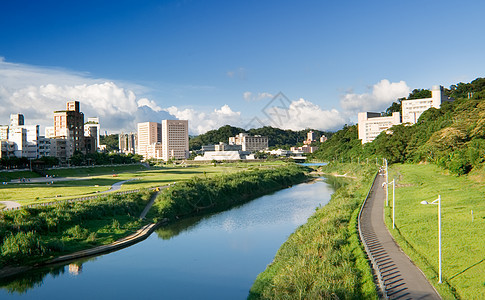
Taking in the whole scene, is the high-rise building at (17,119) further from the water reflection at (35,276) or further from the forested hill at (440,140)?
the water reflection at (35,276)

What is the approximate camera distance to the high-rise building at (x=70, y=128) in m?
101

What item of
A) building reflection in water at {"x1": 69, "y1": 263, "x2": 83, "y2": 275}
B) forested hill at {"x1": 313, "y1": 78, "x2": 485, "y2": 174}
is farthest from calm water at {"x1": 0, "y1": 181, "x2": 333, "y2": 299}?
forested hill at {"x1": 313, "y1": 78, "x2": 485, "y2": 174}

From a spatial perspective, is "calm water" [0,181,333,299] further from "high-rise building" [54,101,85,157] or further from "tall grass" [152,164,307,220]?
"high-rise building" [54,101,85,157]

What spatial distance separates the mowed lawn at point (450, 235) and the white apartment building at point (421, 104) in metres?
83.4

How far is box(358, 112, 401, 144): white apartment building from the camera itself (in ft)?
396

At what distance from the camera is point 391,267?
660 inches

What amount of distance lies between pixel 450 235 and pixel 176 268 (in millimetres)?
16459

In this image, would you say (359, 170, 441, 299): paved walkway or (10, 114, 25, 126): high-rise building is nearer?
(359, 170, 441, 299): paved walkway

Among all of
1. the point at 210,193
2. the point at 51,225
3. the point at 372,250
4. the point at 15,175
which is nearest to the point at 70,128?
the point at 15,175

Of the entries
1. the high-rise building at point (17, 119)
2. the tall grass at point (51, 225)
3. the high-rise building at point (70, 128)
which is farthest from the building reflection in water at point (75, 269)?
the high-rise building at point (17, 119)

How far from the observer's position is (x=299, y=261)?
18.6 m

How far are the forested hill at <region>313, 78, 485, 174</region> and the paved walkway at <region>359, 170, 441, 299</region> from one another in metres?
21.3

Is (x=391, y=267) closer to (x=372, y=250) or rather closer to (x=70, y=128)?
(x=372, y=250)

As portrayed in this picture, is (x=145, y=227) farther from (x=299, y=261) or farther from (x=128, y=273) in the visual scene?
(x=299, y=261)
